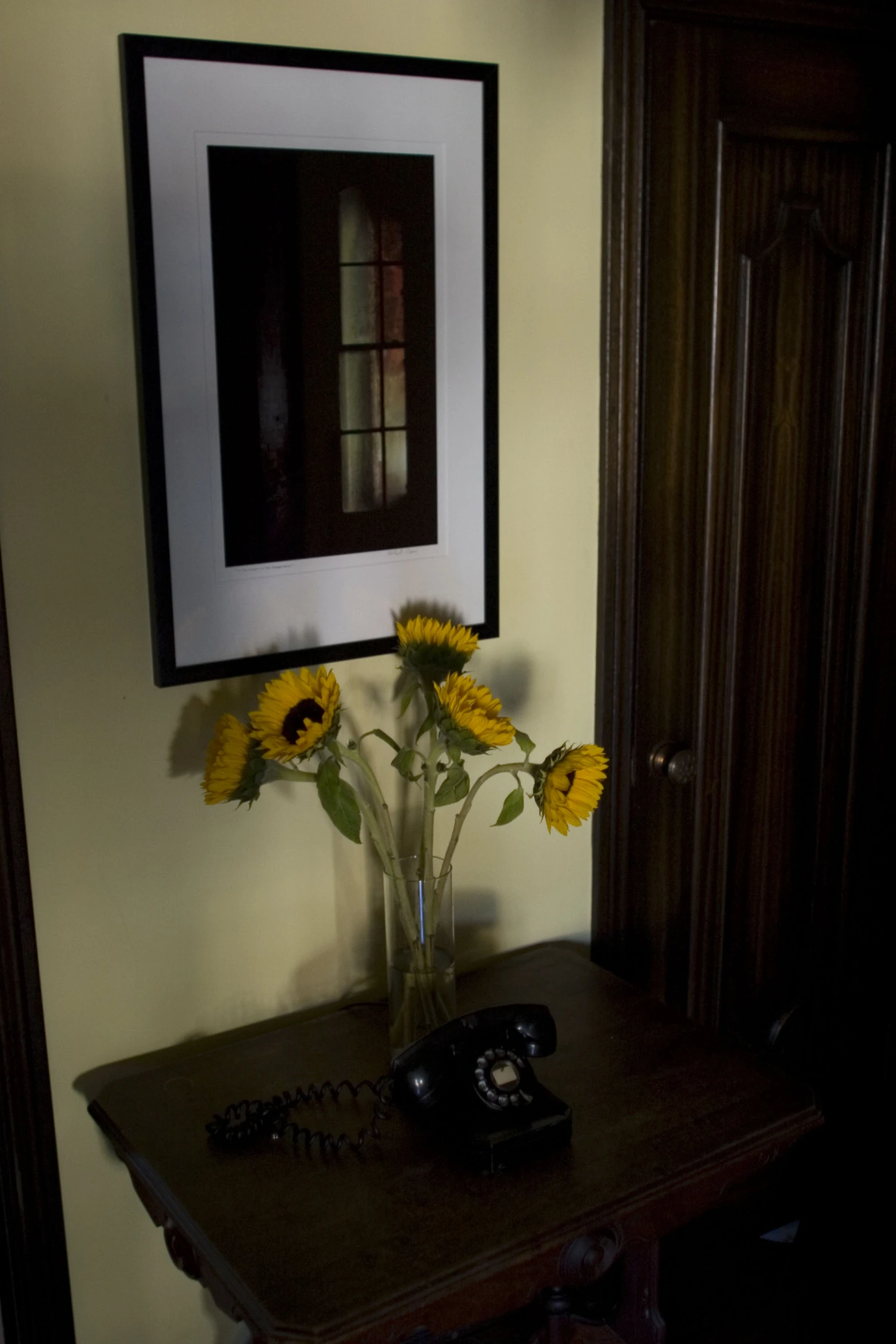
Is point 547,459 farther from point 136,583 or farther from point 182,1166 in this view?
point 182,1166

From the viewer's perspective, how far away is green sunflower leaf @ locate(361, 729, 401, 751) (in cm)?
150

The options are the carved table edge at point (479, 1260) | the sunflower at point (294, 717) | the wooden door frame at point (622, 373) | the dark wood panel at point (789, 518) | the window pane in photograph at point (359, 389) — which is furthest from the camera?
the dark wood panel at point (789, 518)

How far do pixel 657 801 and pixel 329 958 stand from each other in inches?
21.2

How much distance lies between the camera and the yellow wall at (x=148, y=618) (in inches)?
50.2

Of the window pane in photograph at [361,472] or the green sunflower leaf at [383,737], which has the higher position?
the window pane in photograph at [361,472]

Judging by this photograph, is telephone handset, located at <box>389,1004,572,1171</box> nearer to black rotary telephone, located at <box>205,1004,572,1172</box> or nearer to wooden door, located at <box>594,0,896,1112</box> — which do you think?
black rotary telephone, located at <box>205,1004,572,1172</box>

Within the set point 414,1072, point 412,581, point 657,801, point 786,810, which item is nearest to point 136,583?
point 412,581

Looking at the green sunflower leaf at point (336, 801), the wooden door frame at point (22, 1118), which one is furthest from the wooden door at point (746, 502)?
the wooden door frame at point (22, 1118)

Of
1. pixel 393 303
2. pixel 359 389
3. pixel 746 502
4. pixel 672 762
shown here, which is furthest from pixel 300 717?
pixel 746 502

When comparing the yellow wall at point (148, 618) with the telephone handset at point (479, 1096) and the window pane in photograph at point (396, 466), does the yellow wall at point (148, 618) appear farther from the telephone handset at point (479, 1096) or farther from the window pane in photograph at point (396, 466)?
the telephone handset at point (479, 1096)

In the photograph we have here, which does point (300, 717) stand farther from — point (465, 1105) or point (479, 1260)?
point (479, 1260)

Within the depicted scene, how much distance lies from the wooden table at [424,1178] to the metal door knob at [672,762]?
0.35m

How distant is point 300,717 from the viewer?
137 cm

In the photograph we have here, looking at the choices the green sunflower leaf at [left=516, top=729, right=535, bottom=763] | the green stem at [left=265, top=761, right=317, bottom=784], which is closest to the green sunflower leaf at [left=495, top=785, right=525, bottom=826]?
the green sunflower leaf at [left=516, top=729, right=535, bottom=763]
